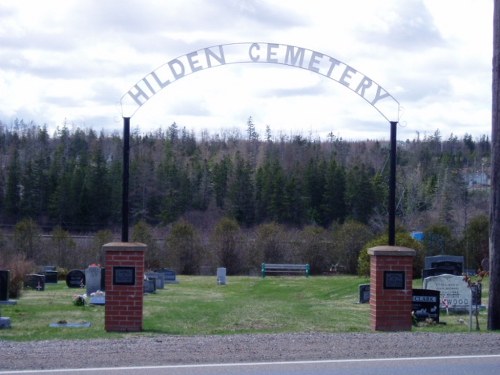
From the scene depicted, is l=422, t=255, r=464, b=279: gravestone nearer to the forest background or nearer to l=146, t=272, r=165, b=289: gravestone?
the forest background

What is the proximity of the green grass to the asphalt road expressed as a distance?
387 centimetres

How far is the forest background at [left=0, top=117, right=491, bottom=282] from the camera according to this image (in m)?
53.5

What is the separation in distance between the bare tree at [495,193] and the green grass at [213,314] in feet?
3.01

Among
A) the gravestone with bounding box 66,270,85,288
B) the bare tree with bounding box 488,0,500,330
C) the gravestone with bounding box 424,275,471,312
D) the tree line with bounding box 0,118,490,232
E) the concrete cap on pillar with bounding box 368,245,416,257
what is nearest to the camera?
the concrete cap on pillar with bounding box 368,245,416,257

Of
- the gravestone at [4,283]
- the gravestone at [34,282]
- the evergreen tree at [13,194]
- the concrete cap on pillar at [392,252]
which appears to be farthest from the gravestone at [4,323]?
the evergreen tree at [13,194]

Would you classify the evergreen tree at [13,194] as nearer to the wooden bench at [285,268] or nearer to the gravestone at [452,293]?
the wooden bench at [285,268]

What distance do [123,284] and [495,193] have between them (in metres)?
6.86

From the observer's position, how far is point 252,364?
10297 mm

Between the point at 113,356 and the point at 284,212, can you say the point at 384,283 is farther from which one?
the point at 284,212

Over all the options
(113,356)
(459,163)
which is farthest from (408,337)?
(459,163)

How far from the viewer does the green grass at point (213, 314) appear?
17011 millimetres

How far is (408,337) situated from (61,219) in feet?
200

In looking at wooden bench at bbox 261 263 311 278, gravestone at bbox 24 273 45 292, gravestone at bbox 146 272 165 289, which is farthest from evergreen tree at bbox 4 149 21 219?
gravestone at bbox 146 272 165 289

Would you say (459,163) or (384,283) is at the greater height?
(459,163)
